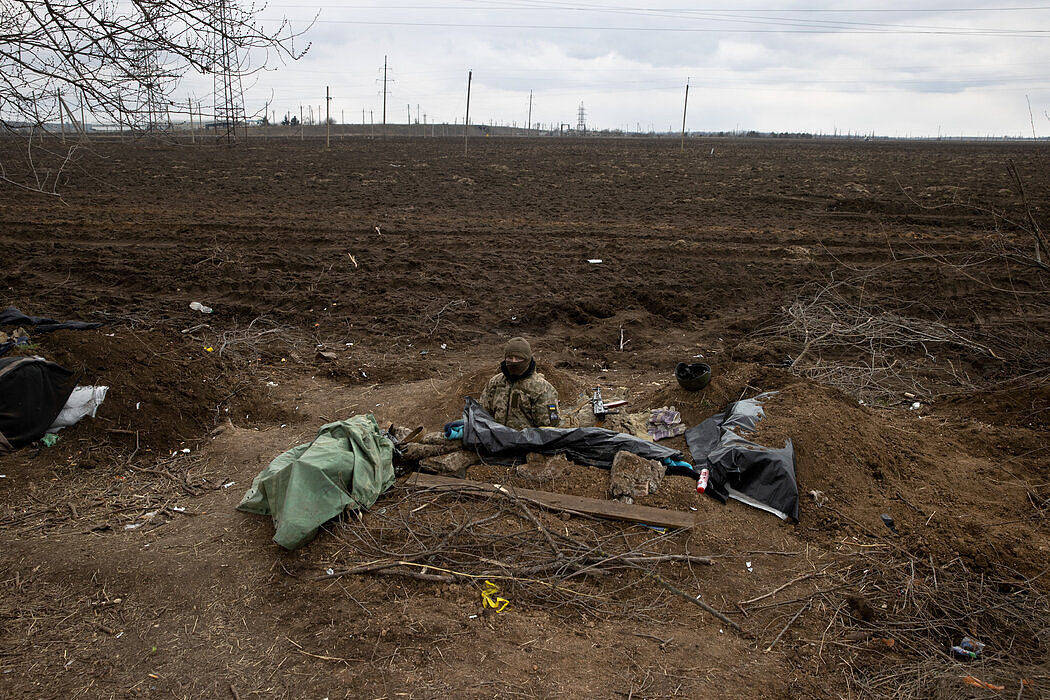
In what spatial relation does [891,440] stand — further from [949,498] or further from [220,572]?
[220,572]

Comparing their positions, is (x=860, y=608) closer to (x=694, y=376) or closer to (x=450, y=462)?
(x=694, y=376)

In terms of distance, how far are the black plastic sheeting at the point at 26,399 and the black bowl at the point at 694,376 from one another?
5.88 meters

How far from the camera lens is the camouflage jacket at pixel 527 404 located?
548cm

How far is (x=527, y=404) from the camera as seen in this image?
5.51m

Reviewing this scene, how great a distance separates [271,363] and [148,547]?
3.96 metres

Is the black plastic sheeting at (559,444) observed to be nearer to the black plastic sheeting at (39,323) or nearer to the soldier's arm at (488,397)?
the soldier's arm at (488,397)

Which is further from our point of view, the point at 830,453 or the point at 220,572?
the point at 830,453

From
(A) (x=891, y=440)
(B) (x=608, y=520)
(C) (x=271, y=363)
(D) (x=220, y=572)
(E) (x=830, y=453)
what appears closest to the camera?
(D) (x=220, y=572)

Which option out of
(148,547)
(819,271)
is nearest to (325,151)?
(819,271)

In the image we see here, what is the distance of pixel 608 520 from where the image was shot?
4.52m

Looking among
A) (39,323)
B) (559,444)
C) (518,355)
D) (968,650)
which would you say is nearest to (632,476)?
(559,444)

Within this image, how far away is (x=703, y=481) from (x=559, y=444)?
3.84ft

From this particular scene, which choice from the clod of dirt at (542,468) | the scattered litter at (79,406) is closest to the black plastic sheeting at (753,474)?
the clod of dirt at (542,468)

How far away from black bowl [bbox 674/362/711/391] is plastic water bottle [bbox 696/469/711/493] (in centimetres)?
146
